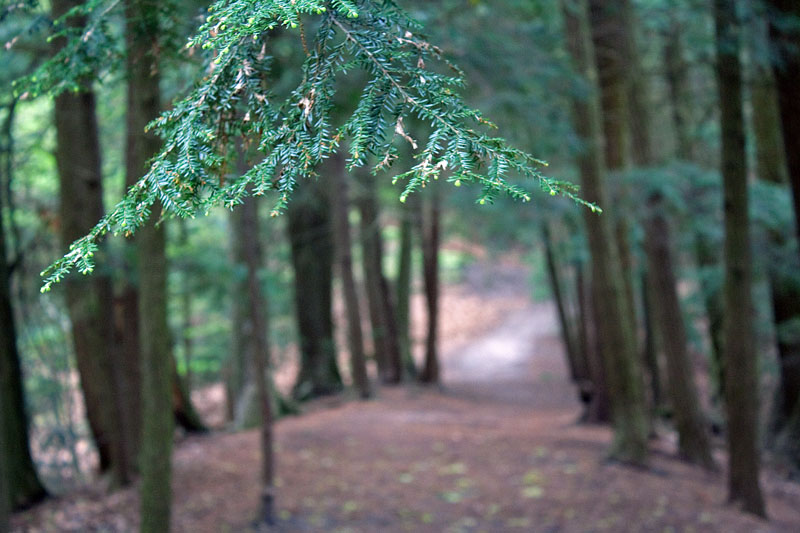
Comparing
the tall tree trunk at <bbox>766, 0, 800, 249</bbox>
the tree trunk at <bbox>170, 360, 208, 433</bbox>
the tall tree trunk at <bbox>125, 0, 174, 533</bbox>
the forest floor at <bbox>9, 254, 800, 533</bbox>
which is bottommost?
the forest floor at <bbox>9, 254, 800, 533</bbox>

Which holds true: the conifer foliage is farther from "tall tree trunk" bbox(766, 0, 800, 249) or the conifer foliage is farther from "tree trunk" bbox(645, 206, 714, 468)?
"tree trunk" bbox(645, 206, 714, 468)

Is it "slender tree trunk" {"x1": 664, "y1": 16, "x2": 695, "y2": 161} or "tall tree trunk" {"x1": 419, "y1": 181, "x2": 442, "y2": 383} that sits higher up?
"slender tree trunk" {"x1": 664, "y1": 16, "x2": 695, "y2": 161}

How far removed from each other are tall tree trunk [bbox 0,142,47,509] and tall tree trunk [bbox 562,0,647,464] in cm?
665

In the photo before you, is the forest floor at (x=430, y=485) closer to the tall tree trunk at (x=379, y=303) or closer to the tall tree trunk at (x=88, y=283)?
the tall tree trunk at (x=88, y=283)

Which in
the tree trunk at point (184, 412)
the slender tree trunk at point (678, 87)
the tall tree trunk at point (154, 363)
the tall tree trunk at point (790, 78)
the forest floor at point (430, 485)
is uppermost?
the slender tree trunk at point (678, 87)

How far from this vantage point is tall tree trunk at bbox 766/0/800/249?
19.4ft

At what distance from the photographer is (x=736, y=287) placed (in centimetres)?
707

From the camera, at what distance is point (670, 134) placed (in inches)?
732

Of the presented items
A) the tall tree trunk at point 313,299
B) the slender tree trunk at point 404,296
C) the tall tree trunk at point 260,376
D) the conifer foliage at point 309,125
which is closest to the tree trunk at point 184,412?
the tall tree trunk at point 260,376

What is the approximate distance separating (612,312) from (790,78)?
134 inches

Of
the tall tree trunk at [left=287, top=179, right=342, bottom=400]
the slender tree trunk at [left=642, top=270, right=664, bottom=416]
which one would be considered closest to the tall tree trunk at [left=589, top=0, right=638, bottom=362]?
the slender tree trunk at [left=642, top=270, right=664, bottom=416]

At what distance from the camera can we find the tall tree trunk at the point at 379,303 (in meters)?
15.5

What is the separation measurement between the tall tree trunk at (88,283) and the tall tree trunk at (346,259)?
18.9 ft

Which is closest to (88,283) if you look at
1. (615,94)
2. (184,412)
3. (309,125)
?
(184,412)
